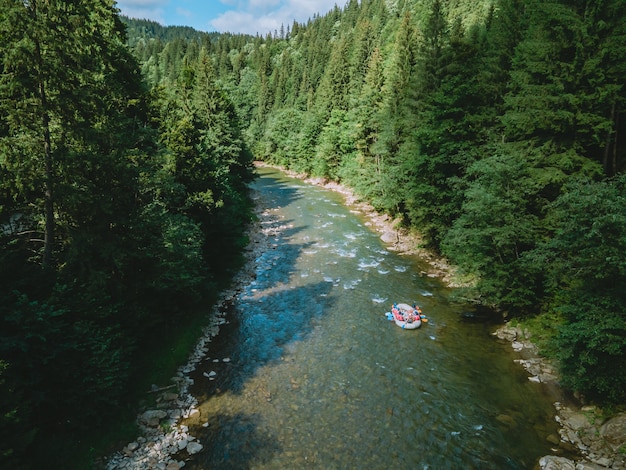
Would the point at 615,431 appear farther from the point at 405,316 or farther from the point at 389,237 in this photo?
the point at 389,237

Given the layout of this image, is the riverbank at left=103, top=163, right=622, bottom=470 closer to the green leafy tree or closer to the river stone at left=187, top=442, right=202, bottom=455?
the river stone at left=187, top=442, right=202, bottom=455

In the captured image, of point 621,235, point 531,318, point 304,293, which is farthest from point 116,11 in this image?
point 531,318

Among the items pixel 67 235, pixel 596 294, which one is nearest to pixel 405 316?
pixel 596 294

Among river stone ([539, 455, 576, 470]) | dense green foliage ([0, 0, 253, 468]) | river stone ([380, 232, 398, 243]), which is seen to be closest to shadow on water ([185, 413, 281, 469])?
dense green foliage ([0, 0, 253, 468])

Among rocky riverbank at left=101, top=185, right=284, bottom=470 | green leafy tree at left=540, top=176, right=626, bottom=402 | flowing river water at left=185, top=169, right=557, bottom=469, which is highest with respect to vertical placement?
green leafy tree at left=540, top=176, right=626, bottom=402

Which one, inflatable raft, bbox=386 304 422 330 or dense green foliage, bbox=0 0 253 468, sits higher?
dense green foliage, bbox=0 0 253 468

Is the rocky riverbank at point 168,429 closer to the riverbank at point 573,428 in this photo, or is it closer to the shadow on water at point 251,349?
the shadow on water at point 251,349

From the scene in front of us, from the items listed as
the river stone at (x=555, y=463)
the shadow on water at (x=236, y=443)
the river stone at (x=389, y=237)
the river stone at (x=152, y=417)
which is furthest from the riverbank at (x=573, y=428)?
the river stone at (x=389, y=237)
